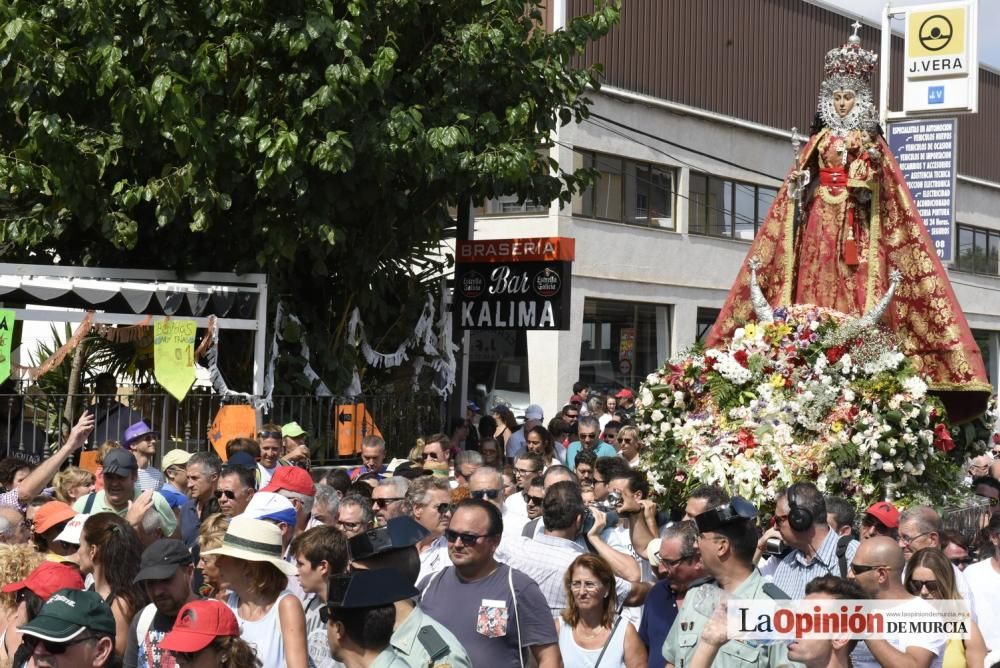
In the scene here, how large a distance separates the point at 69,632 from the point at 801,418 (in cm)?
601

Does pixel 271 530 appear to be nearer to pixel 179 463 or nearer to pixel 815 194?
pixel 179 463

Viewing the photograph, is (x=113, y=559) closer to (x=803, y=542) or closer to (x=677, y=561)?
(x=677, y=561)

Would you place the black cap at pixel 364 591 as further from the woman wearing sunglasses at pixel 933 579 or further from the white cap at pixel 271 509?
the woman wearing sunglasses at pixel 933 579

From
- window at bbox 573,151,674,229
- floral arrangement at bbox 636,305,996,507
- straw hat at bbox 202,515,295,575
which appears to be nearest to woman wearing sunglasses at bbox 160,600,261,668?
straw hat at bbox 202,515,295,575

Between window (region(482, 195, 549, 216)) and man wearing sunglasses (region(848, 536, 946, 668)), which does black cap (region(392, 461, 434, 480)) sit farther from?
window (region(482, 195, 549, 216))

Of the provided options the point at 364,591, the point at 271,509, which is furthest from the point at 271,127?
→ the point at 364,591

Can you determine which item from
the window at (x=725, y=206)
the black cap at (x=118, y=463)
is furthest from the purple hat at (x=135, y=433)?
the window at (x=725, y=206)

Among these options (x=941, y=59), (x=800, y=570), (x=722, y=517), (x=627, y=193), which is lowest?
(x=800, y=570)

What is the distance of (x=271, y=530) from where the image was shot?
5574mm

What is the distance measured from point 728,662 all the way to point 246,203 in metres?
9.82

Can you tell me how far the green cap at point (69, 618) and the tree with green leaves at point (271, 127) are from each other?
26.0 feet

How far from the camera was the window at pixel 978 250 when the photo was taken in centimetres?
3491

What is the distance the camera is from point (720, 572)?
514cm

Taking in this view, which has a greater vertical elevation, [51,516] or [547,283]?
[547,283]
